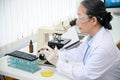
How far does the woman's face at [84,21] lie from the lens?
1.40m

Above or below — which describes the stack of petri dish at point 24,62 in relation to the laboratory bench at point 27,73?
above

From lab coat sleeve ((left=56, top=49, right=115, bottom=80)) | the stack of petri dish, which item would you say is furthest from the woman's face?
the stack of petri dish

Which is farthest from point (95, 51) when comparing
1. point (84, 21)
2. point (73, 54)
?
point (73, 54)

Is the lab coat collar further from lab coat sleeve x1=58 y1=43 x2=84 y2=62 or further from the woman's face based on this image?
lab coat sleeve x1=58 y1=43 x2=84 y2=62

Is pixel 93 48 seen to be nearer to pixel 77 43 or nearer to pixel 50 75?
pixel 50 75

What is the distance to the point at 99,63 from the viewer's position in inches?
52.1

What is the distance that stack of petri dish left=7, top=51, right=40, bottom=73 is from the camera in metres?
1.57

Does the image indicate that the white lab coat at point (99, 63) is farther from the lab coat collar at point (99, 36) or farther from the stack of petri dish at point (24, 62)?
the stack of petri dish at point (24, 62)

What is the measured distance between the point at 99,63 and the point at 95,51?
75 mm

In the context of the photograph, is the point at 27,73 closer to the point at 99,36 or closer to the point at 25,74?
the point at 25,74

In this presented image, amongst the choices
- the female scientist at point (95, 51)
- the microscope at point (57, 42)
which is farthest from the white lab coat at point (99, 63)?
the microscope at point (57, 42)

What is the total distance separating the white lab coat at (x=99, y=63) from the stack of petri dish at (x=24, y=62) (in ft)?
0.68

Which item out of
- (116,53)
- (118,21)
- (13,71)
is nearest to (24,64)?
(13,71)

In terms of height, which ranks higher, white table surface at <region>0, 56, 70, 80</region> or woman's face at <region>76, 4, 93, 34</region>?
woman's face at <region>76, 4, 93, 34</region>
